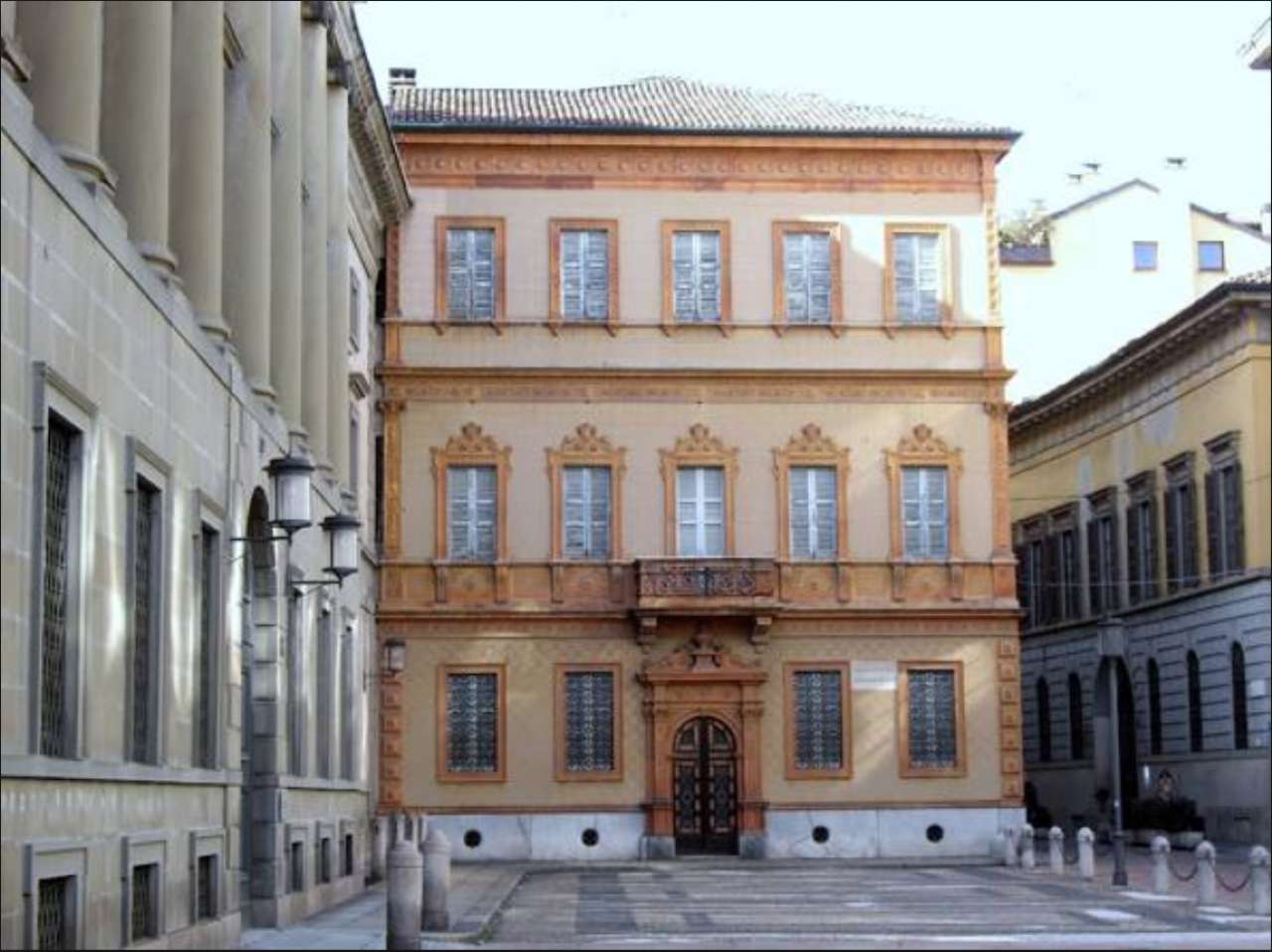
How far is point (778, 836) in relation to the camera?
4462cm

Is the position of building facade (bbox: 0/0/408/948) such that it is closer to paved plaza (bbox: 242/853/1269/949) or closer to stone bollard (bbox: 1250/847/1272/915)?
paved plaza (bbox: 242/853/1269/949)

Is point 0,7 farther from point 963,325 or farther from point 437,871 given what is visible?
point 963,325

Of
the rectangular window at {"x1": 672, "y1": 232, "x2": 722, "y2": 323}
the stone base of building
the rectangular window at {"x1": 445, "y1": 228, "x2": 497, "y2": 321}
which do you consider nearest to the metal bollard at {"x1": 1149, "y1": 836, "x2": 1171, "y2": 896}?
the stone base of building

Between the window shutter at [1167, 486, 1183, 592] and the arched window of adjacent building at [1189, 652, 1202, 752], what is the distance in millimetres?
1852

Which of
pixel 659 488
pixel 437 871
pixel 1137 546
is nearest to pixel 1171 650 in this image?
pixel 1137 546

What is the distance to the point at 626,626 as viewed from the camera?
148 feet

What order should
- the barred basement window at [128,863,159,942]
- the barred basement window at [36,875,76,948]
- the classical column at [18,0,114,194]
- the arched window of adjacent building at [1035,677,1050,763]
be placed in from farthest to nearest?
the arched window of adjacent building at [1035,677,1050,763] → the barred basement window at [128,863,159,942] → the classical column at [18,0,114,194] → the barred basement window at [36,875,76,948]

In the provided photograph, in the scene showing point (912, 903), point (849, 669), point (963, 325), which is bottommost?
point (912, 903)

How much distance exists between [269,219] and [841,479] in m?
20.7

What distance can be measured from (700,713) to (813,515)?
180 inches

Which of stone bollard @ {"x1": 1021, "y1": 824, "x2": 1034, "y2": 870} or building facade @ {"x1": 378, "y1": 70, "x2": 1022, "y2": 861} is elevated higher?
building facade @ {"x1": 378, "y1": 70, "x2": 1022, "y2": 861}

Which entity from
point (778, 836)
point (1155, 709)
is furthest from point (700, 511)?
point (1155, 709)

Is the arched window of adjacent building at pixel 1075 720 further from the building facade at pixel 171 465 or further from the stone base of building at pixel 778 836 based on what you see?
the building facade at pixel 171 465

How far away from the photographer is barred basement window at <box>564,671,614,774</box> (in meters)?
44.7
